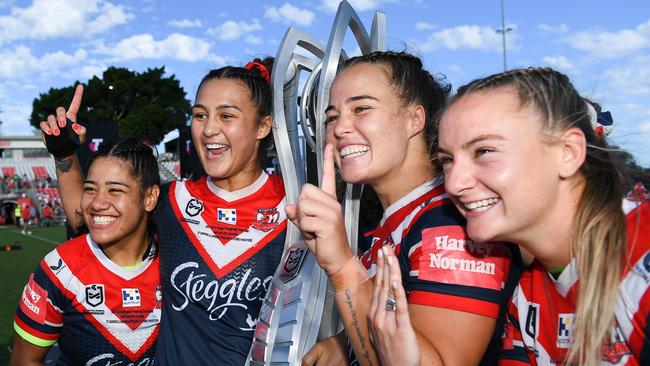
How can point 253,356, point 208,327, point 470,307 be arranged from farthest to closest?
1. point 208,327
2. point 253,356
3. point 470,307

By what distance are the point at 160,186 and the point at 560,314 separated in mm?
2010

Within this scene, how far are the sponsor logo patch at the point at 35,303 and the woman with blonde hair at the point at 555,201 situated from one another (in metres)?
1.78

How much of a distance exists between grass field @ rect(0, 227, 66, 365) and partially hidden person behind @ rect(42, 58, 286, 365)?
465 cm

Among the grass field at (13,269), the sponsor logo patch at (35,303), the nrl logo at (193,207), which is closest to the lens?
the sponsor logo patch at (35,303)

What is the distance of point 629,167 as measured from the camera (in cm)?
171

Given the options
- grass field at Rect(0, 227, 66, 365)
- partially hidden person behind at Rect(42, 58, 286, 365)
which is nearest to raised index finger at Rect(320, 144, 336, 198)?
partially hidden person behind at Rect(42, 58, 286, 365)

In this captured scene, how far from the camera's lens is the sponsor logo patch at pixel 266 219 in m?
2.79

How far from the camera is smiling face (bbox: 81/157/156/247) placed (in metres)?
2.73

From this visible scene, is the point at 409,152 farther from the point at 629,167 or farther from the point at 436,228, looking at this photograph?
the point at 629,167

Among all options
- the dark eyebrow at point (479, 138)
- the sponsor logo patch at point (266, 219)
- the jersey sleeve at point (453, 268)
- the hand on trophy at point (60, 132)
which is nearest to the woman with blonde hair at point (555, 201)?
the dark eyebrow at point (479, 138)

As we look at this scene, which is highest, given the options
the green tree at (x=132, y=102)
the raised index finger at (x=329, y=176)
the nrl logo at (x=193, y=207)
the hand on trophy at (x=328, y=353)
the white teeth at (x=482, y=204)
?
the green tree at (x=132, y=102)

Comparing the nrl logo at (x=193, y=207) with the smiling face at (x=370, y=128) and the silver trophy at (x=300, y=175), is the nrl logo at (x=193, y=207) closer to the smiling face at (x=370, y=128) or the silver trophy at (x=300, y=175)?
the silver trophy at (x=300, y=175)

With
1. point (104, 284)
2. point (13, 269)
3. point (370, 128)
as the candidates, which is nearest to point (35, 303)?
point (104, 284)

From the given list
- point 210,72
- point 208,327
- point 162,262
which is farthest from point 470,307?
point 210,72
